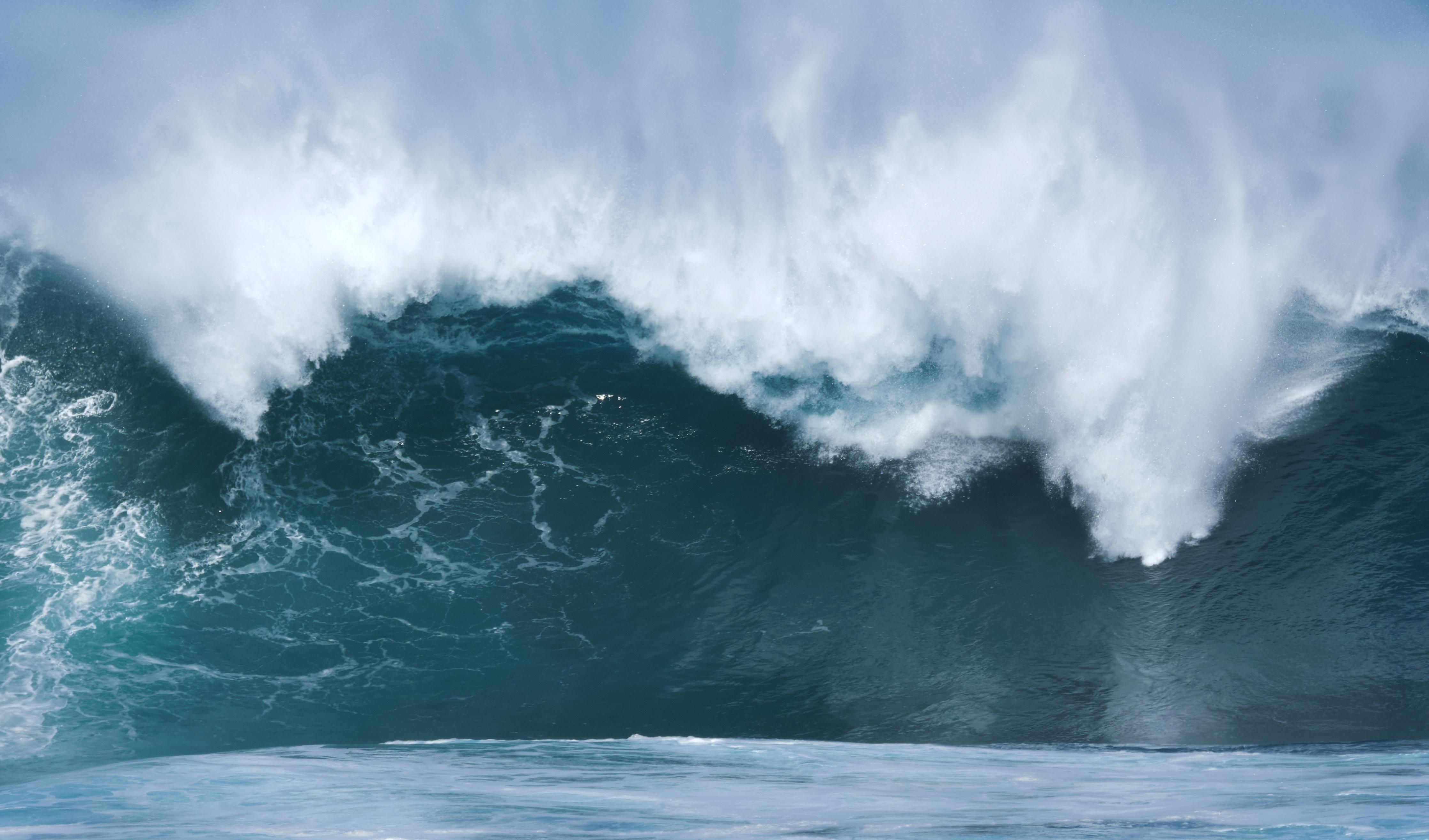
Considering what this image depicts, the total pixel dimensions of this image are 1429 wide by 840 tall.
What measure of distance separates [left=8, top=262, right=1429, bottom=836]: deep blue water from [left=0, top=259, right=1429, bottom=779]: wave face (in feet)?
0.24

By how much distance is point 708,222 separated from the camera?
31406 mm

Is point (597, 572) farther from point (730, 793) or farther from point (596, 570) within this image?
point (730, 793)

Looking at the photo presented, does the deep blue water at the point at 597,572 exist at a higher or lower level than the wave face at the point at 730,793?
higher

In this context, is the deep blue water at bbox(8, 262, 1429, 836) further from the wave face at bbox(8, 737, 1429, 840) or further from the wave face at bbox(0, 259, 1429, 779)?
the wave face at bbox(8, 737, 1429, 840)

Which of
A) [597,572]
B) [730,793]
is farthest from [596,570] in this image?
[730,793]

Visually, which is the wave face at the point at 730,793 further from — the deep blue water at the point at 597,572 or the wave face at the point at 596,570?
the wave face at the point at 596,570

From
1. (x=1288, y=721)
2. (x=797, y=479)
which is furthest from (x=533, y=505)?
(x=1288, y=721)

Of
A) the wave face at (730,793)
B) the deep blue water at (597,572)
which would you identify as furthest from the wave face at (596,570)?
the wave face at (730,793)

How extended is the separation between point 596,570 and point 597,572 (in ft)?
0.15

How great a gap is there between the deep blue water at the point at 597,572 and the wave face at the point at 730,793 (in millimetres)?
1769

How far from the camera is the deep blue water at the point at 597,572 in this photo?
2264 cm

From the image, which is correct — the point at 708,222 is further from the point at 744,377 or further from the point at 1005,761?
the point at 1005,761

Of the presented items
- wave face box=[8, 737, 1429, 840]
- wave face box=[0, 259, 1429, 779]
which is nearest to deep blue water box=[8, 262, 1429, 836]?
wave face box=[0, 259, 1429, 779]

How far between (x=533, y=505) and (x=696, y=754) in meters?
9.36
